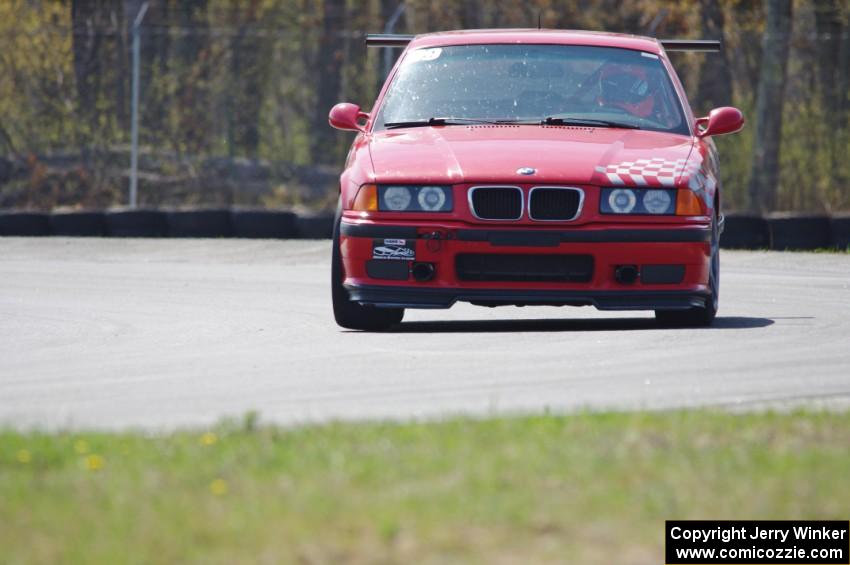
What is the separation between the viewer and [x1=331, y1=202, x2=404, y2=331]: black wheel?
945cm

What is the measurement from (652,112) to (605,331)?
Result: 5.08 feet

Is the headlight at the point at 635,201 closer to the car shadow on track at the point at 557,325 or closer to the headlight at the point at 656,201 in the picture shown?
the headlight at the point at 656,201

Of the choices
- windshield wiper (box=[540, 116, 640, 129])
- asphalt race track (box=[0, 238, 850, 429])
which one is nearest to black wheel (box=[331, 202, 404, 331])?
asphalt race track (box=[0, 238, 850, 429])

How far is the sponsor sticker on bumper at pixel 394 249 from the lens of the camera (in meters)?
9.13

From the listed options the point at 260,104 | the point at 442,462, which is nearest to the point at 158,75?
the point at 260,104

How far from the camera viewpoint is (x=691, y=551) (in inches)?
167

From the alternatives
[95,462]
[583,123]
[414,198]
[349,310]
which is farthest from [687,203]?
[95,462]

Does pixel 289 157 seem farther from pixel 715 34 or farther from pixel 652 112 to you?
pixel 652 112

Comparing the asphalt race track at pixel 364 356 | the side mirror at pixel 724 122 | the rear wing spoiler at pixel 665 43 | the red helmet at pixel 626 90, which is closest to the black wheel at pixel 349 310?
A: the asphalt race track at pixel 364 356

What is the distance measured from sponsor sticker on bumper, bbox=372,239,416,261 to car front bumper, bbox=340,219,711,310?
1cm

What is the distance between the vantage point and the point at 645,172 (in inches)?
359

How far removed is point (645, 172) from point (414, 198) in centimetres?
122

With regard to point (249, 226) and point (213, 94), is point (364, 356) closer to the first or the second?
point (249, 226)

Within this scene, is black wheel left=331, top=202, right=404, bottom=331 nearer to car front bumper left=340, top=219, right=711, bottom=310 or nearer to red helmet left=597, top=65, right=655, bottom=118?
car front bumper left=340, top=219, right=711, bottom=310
